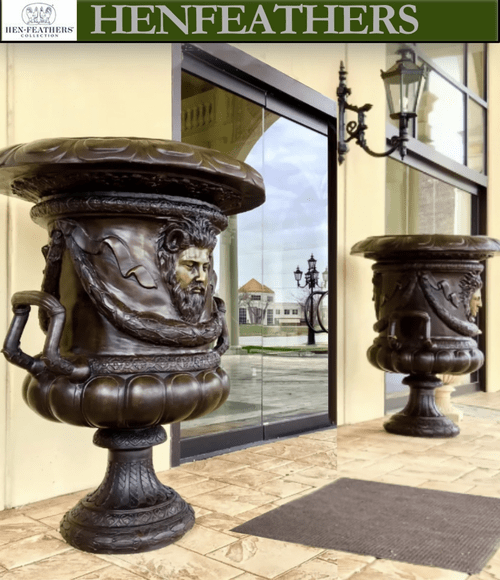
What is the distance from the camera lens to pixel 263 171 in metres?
3.72

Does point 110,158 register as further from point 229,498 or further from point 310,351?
point 310,351

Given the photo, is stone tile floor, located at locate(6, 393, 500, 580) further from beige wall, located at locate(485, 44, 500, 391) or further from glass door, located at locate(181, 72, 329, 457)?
beige wall, located at locate(485, 44, 500, 391)

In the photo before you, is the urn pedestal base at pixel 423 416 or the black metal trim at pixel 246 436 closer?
the black metal trim at pixel 246 436

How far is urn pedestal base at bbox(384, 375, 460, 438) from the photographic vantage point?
3699 mm

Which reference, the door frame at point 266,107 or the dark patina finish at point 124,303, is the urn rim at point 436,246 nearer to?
the door frame at point 266,107

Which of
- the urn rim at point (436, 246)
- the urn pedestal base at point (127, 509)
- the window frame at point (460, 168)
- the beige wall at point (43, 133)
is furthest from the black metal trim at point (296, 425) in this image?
the urn pedestal base at point (127, 509)

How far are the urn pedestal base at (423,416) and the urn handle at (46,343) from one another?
246 centimetres

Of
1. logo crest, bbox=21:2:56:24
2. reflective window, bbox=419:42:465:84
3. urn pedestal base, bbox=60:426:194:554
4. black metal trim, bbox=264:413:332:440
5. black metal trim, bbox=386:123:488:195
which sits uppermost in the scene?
reflective window, bbox=419:42:465:84

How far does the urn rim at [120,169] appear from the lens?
1655 mm

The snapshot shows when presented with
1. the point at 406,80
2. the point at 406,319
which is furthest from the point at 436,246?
the point at 406,80

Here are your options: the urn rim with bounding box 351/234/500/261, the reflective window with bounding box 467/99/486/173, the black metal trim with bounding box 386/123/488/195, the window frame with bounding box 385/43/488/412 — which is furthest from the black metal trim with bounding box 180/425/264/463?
the reflective window with bounding box 467/99/486/173

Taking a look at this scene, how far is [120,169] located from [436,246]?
7.07ft

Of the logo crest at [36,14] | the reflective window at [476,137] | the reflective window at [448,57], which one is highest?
the reflective window at [448,57]

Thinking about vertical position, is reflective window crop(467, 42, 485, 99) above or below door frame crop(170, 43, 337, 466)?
above
